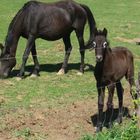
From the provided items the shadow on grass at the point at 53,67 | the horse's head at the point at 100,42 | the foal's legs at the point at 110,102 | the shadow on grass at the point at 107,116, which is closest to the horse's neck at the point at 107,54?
the horse's head at the point at 100,42

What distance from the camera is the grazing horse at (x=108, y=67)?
29.5ft

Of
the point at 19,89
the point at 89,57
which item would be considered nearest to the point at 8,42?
the point at 19,89

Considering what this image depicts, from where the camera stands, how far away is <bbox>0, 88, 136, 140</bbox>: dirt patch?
9.03 meters

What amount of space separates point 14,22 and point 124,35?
7423mm

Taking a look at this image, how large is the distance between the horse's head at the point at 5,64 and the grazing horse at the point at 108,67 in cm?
380

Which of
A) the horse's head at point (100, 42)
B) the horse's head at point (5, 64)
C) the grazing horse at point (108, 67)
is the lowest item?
the horse's head at point (5, 64)

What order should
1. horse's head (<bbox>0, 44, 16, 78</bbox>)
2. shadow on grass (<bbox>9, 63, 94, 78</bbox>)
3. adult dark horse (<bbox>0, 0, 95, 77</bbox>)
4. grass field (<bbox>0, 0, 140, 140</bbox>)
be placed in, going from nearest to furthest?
grass field (<bbox>0, 0, 140, 140</bbox>) < horse's head (<bbox>0, 44, 16, 78</bbox>) < adult dark horse (<bbox>0, 0, 95, 77</bbox>) < shadow on grass (<bbox>9, 63, 94, 78</bbox>)

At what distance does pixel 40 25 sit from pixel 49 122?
4.26m

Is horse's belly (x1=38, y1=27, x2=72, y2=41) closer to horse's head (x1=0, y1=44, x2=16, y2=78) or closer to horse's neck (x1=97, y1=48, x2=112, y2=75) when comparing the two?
horse's head (x1=0, y1=44, x2=16, y2=78)

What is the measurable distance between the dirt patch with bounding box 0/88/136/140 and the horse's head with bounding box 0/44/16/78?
9.05 ft

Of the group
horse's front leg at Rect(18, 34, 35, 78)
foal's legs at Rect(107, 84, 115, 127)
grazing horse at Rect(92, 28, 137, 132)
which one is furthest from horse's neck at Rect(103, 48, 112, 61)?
horse's front leg at Rect(18, 34, 35, 78)

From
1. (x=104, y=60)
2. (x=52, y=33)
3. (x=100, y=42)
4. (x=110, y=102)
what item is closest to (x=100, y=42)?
(x=100, y=42)

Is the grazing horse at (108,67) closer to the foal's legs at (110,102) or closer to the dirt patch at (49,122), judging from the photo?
the foal's legs at (110,102)

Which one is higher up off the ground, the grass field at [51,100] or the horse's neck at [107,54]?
the horse's neck at [107,54]
